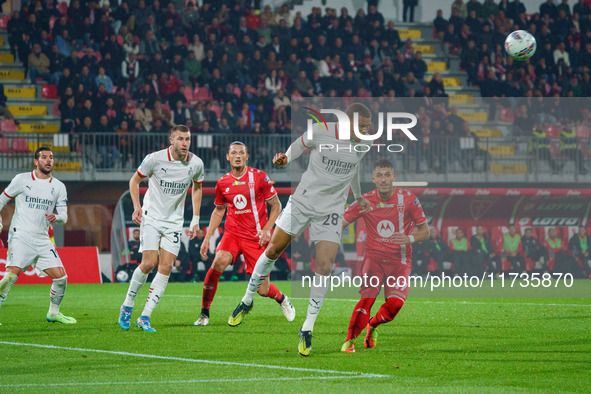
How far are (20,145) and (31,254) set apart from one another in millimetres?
13289

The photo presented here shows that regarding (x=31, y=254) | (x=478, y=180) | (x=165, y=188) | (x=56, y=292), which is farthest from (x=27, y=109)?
(x=165, y=188)

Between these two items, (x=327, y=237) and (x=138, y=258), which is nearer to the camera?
(x=327, y=237)

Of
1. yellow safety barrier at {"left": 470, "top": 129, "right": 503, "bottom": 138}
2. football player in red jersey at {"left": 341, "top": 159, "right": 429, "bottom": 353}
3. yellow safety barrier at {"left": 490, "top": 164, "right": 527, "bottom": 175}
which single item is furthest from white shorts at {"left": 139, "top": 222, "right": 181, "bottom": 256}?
yellow safety barrier at {"left": 470, "top": 129, "right": 503, "bottom": 138}

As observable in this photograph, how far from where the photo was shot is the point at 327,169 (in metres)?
9.14

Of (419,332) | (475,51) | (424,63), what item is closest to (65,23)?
(424,63)

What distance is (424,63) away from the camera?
101 ft

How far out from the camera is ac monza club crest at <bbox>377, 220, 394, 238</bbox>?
9.52 metres

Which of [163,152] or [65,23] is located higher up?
[65,23]

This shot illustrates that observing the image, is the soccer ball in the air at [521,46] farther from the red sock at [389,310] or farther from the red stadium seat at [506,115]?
the red sock at [389,310]

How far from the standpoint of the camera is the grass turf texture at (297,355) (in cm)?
699

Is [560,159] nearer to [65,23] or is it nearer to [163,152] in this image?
[65,23]

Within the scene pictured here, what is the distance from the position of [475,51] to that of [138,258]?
1450 centimetres

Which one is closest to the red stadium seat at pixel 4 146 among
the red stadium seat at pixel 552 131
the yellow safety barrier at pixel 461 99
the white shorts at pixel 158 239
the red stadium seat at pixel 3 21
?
the red stadium seat at pixel 3 21

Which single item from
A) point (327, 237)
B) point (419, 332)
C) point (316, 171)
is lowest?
point (419, 332)
